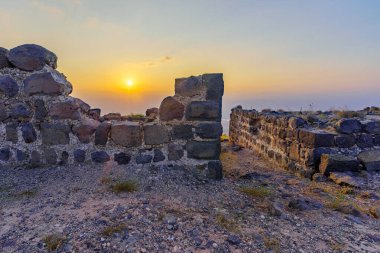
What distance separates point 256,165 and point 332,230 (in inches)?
149

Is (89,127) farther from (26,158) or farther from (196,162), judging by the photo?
→ (196,162)

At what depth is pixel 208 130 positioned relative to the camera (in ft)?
13.9

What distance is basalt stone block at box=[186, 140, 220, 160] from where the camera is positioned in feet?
13.9

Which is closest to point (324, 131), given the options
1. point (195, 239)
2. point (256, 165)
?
point (256, 165)

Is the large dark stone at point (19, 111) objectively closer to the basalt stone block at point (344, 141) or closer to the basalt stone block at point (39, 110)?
the basalt stone block at point (39, 110)

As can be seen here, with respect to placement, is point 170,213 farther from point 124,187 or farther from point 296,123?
point 296,123

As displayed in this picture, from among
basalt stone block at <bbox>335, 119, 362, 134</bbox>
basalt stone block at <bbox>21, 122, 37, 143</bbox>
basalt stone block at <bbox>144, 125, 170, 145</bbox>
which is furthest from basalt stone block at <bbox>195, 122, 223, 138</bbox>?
basalt stone block at <bbox>335, 119, 362, 134</bbox>

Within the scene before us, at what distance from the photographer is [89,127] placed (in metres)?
4.25

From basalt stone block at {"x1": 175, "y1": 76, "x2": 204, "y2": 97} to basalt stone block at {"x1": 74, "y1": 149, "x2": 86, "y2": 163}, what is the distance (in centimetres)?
170

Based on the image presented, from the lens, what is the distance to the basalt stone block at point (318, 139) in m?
5.37

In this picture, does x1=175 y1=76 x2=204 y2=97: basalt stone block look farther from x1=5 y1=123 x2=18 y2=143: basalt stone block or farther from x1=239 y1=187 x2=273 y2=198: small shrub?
x1=5 y1=123 x2=18 y2=143: basalt stone block

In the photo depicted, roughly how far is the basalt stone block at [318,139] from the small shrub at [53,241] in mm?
4587

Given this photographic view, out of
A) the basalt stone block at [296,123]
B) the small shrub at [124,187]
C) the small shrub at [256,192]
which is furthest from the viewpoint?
the basalt stone block at [296,123]

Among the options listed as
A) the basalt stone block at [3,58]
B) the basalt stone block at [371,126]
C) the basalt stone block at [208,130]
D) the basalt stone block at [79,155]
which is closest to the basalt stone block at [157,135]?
the basalt stone block at [208,130]
